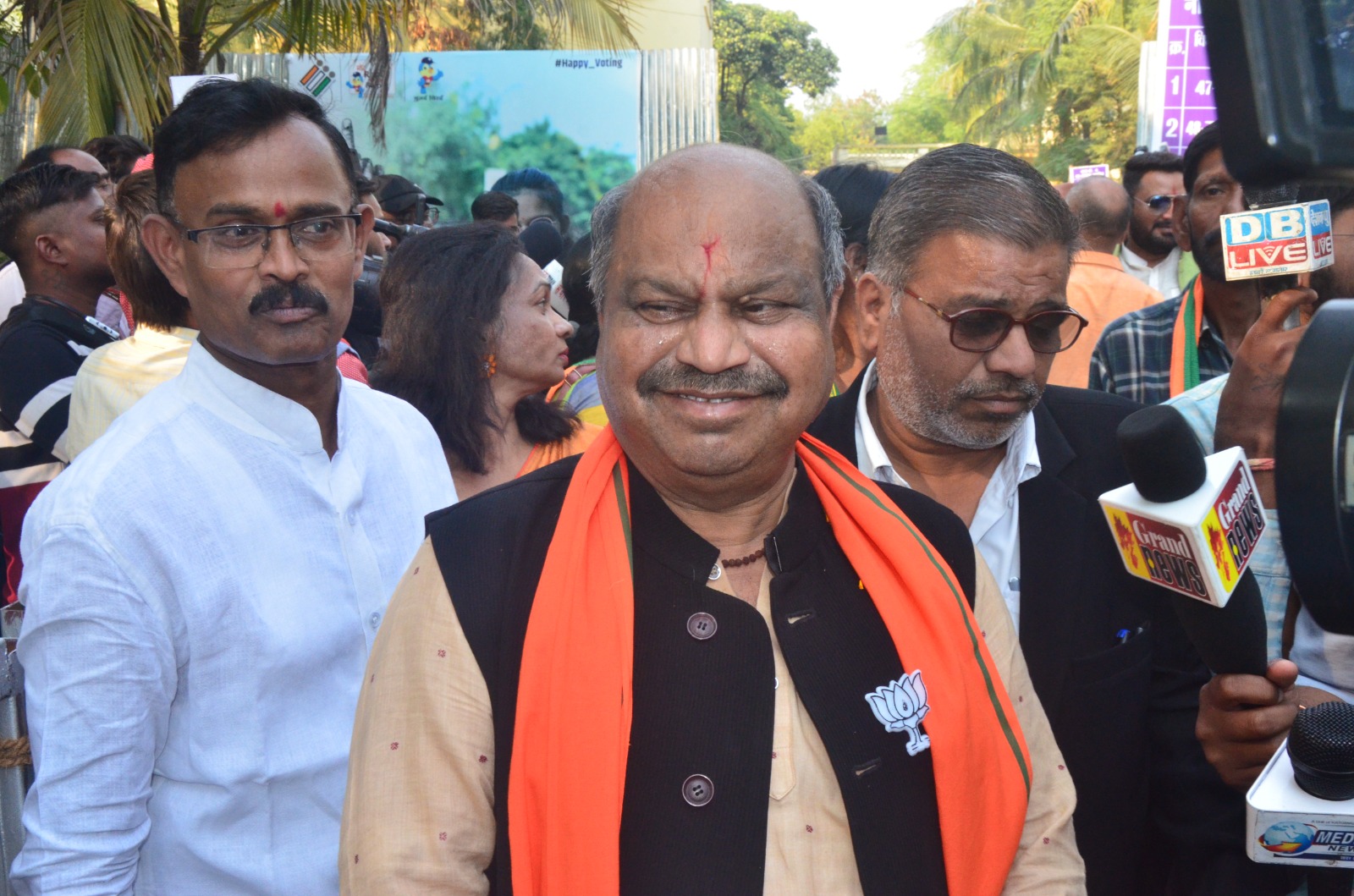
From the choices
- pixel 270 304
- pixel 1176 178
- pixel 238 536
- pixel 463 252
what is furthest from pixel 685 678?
pixel 1176 178

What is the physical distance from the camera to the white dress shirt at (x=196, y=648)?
1.85 m

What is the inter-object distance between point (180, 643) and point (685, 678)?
0.87 metres

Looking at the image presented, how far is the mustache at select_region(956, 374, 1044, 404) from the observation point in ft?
8.35

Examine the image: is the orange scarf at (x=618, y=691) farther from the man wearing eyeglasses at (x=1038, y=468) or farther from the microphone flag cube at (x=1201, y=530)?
the man wearing eyeglasses at (x=1038, y=468)

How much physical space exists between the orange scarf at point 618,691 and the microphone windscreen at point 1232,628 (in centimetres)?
29

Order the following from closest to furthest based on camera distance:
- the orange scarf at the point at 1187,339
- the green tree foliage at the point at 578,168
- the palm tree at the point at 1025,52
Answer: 1. the orange scarf at the point at 1187,339
2. the green tree foliage at the point at 578,168
3. the palm tree at the point at 1025,52

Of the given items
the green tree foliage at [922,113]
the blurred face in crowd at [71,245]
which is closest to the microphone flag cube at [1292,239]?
the blurred face in crowd at [71,245]

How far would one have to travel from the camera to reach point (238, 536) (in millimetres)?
2037

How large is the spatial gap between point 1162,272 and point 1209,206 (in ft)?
10.7

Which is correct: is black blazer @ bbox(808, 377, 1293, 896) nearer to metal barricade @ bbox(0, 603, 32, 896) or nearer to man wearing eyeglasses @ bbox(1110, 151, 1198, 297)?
metal barricade @ bbox(0, 603, 32, 896)

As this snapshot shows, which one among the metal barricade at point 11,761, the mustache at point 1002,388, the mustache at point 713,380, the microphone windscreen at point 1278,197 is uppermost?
the microphone windscreen at point 1278,197

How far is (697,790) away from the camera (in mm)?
1600

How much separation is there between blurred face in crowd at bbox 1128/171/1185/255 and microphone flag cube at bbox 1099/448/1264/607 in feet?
19.0

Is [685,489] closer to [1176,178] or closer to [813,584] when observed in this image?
[813,584]
